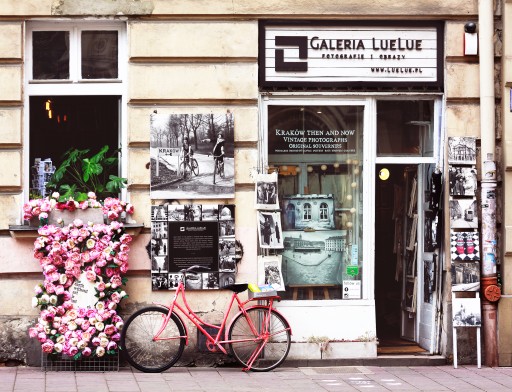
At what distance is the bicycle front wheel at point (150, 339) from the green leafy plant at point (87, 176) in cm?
149

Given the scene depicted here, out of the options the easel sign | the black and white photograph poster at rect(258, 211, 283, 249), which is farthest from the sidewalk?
the black and white photograph poster at rect(258, 211, 283, 249)

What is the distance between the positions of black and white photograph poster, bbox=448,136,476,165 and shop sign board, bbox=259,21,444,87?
70cm

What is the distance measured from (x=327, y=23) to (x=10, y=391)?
213 inches

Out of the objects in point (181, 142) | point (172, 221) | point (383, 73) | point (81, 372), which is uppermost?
point (383, 73)

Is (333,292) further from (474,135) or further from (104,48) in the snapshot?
(104,48)

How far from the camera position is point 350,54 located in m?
12.5

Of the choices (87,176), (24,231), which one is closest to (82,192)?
(87,176)

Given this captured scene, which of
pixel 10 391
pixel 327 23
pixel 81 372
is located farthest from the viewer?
pixel 327 23

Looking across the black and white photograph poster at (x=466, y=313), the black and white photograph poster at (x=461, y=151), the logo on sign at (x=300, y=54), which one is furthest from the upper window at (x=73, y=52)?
the black and white photograph poster at (x=466, y=313)

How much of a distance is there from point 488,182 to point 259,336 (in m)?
3.15

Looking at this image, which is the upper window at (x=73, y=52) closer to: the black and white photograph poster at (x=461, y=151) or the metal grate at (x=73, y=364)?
the metal grate at (x=73, y=364)

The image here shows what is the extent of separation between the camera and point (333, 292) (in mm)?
12750

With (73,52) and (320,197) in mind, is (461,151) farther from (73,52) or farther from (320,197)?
(73,52)

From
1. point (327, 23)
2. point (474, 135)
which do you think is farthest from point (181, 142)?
point (474, 135)
